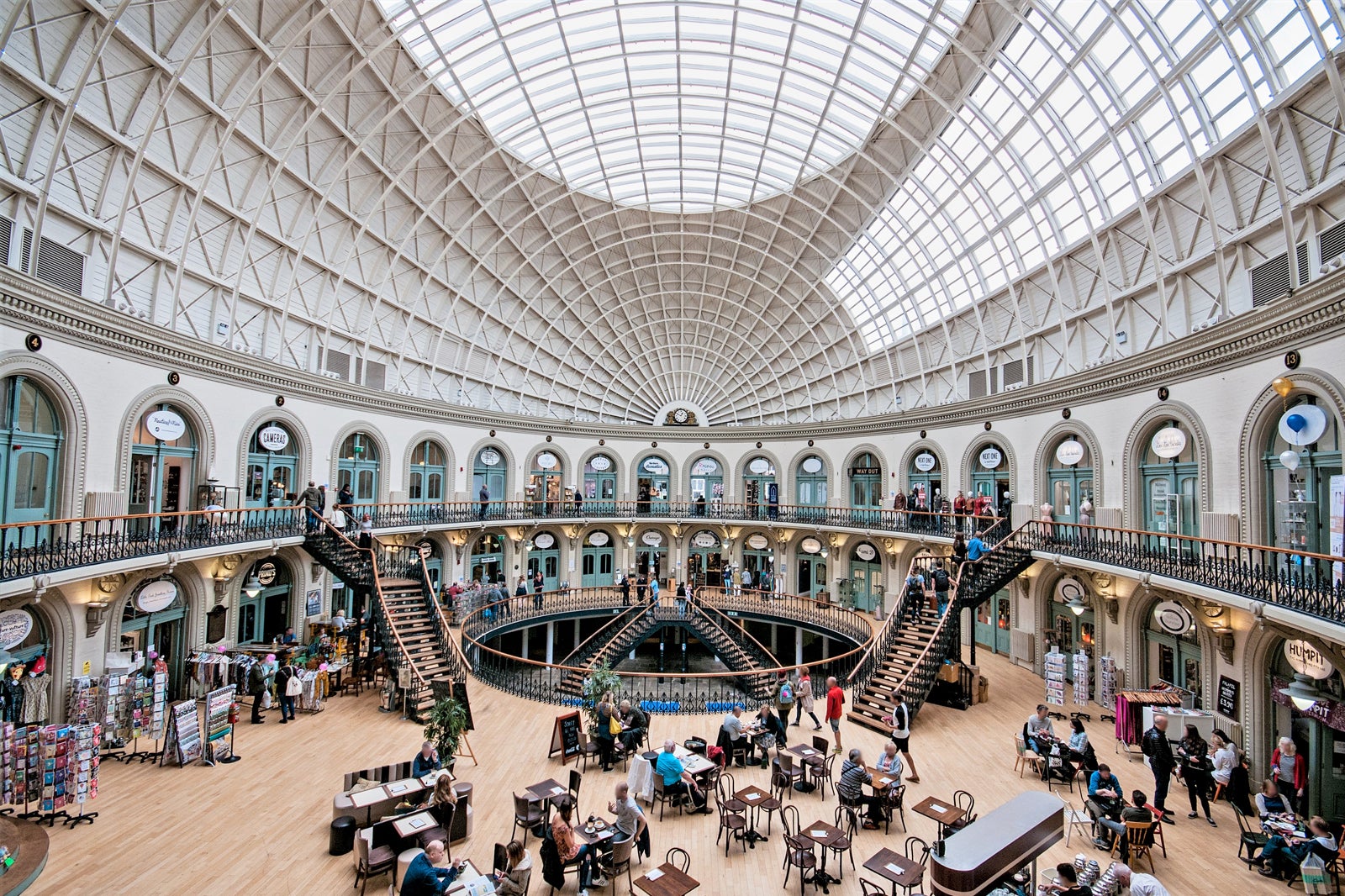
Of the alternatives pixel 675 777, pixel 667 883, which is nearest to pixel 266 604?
pixel 675 777

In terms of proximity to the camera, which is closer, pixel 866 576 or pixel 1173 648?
pixel 1173 648

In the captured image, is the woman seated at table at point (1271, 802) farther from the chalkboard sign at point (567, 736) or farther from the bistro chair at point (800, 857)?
the chalkboard sign at point (567, 736)

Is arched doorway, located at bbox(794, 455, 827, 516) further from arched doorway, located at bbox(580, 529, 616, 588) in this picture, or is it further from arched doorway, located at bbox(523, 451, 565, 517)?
Result: arched doorway, located at bbox(523, 451, 565, 517)

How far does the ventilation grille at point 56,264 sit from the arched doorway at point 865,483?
28.3 m

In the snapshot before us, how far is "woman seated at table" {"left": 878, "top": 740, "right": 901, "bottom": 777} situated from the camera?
1050 cm

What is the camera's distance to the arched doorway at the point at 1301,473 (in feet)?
36.2

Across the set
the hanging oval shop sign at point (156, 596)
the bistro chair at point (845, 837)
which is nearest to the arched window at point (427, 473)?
the hanging oval shop sign at point (156, 596)

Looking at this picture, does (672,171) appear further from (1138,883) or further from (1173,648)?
(1138,883)

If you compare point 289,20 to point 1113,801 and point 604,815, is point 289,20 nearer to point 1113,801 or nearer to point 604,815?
point 604,815

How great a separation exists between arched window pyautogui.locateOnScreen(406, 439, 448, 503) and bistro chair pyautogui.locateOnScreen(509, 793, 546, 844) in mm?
18401

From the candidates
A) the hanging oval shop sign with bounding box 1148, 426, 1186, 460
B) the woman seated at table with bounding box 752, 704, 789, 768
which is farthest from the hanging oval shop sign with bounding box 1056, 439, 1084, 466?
the woman seated at table with bounding box 752, 704, 789, 768

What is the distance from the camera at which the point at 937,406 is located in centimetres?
2600

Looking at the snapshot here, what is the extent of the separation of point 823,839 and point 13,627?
15.5m

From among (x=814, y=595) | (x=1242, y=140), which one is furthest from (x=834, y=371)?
(x=1242, y=140)
